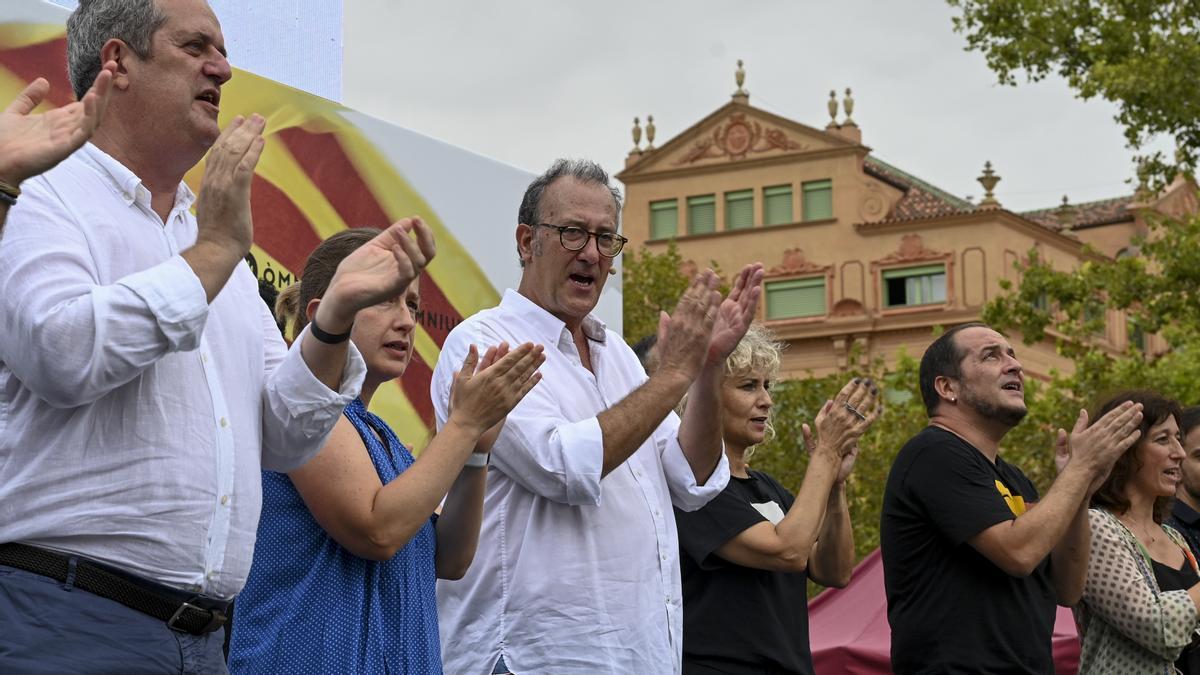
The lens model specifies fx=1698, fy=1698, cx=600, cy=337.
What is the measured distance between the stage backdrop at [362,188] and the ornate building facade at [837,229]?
128 feet

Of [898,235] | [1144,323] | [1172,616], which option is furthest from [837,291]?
[1172,616]

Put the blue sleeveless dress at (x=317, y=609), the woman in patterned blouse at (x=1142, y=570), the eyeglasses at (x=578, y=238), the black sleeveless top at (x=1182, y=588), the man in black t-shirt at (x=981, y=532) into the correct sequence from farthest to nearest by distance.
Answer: the black sleeveless top at (x=1182, y=588)
the woman in patterned blouse at (x=1142, y=570)
the man in black t-shirt at (x=981, y=532)
the eyeglasses at (x=578, y=238)
the blue sleeveless dress at (x=317, y=609)

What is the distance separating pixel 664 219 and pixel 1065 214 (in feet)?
39.8

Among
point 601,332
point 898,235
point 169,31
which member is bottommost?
point 601,332

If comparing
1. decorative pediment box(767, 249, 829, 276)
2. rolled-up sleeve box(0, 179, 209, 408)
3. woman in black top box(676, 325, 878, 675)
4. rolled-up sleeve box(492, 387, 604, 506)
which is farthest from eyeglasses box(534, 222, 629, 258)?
decorative pediment box(767, 249, 829, 276)

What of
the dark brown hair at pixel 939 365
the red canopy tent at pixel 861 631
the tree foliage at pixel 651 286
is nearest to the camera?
the dark brown hair at pixel 939 365

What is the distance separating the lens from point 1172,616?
5.40 meters

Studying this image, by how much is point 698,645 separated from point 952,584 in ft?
2.69

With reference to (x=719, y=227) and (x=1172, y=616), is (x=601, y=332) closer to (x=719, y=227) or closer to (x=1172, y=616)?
(x=1172, y=616)

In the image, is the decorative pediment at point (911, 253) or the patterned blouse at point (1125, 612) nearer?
the patterned blouse at point (1125, 612)

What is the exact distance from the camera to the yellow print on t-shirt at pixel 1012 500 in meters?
5.31

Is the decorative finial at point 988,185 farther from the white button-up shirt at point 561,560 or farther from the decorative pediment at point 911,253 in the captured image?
the white button-up shirt at point 561,560

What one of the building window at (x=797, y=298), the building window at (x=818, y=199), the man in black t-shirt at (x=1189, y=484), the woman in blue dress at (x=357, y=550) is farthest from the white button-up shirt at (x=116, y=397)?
the building window at (x=818, y=199)

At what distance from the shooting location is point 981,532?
500cm
